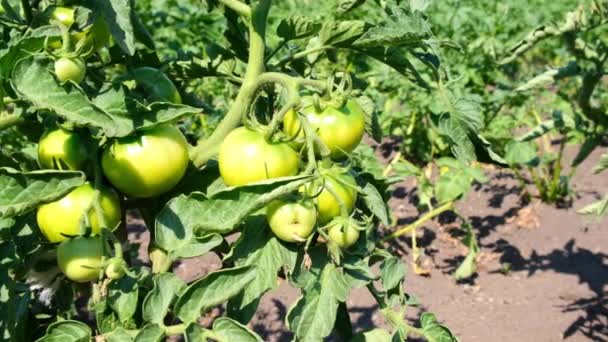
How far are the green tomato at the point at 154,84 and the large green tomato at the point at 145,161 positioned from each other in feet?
0.27

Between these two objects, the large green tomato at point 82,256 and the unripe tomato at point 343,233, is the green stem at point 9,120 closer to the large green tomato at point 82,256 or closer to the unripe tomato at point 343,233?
the large green tomato at point 82,256

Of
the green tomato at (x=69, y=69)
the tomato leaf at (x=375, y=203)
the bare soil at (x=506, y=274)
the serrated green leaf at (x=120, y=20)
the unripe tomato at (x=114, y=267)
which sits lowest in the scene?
the bare soil at (x=506, y=274)

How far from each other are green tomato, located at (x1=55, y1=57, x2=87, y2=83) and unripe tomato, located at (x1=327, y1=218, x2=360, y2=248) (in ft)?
1.18

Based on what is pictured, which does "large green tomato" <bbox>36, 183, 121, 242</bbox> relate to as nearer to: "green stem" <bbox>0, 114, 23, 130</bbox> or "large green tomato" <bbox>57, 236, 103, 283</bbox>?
"large green tomato" <bbox>57, 236, 103, 283</bbox>

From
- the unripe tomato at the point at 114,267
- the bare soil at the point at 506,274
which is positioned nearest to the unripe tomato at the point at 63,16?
the unripe tomato at the point at 114,267

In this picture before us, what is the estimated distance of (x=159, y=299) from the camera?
770 millimetres

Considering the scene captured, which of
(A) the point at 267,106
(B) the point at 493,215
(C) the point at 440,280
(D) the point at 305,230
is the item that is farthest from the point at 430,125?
(D) the point at 305,230

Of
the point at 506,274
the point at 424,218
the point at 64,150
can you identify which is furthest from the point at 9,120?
the point at 506,274

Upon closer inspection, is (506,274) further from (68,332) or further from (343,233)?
(68,332)

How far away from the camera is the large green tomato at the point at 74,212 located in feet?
2.56

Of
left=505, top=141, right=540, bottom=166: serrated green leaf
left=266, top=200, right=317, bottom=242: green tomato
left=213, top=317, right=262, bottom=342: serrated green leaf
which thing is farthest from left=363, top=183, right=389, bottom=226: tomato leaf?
left=505, top=141, right=540, bottom=166: serrated green leaf

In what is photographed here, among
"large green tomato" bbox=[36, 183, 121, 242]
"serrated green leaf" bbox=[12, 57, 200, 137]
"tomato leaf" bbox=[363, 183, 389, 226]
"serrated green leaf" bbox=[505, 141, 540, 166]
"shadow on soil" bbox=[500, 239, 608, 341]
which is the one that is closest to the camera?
"serrated green leaf" bbox=[12, 57, 200, 137]

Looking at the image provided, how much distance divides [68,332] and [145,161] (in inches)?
8.8

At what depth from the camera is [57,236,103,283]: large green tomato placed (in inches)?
29.7
